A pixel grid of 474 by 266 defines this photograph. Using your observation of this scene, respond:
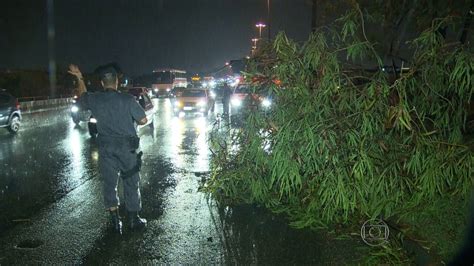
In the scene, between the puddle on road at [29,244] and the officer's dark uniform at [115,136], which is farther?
the officer's dark uniform at [115,136]

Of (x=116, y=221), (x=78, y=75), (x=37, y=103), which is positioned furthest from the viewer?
(x=37, y=103)

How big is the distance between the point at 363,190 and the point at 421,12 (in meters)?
7.00

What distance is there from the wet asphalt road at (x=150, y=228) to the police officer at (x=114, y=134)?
0.64 metres

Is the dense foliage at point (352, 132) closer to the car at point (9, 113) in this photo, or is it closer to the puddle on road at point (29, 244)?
the puddle on road at point (29, 244)

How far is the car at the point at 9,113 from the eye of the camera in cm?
Answer: 1638

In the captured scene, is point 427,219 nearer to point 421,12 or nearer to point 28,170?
point 421,12

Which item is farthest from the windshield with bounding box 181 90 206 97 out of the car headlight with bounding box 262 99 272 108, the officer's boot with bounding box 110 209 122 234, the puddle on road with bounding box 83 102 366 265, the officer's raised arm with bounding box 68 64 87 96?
the officer's boot with bounding box 110 209 122 234

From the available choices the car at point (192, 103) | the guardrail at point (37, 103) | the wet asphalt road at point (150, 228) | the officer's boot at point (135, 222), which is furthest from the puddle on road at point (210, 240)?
the guardrail at point (37, 103)

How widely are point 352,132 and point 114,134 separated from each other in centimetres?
302

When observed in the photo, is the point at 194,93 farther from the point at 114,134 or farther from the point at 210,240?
the point at 210,240

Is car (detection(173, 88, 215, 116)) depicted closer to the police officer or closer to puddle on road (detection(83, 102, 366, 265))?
puddle on road (detection(83, 102, 366, 265))

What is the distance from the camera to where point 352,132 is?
588 cm

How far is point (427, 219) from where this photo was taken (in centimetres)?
535

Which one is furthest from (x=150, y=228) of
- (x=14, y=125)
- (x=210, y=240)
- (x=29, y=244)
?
(x=14, y=125)
